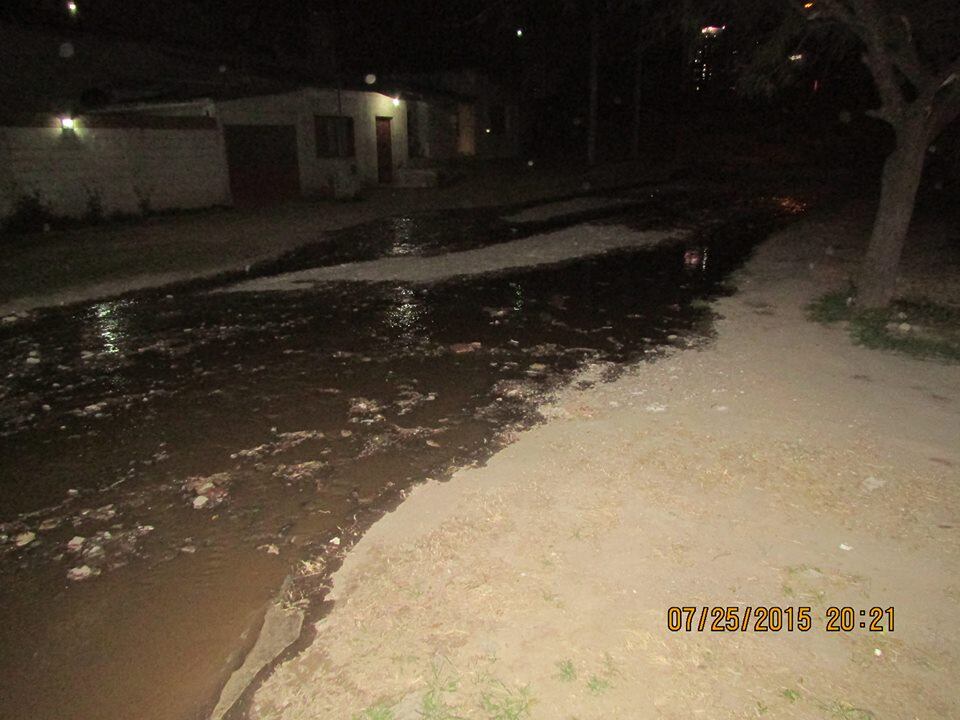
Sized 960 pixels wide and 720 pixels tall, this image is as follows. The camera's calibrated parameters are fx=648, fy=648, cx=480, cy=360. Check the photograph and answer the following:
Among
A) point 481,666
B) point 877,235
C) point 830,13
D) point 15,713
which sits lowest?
point 15,713

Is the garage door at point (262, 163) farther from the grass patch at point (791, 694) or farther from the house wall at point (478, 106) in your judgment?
the grass patch at point (791, 694)

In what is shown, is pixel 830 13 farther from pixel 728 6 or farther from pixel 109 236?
pixel 109 236

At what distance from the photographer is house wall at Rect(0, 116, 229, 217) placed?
537 inches

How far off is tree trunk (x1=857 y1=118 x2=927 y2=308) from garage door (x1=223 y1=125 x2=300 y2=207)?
1564 cm

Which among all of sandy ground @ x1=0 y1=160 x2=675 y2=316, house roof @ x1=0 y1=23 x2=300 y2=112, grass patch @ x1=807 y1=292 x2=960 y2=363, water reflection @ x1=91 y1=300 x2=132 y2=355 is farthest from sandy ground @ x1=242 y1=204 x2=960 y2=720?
house roof @ x1=0 y1=23 x2=300 y2=112

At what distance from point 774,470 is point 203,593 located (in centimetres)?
376

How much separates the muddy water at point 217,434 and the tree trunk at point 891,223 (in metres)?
2.16

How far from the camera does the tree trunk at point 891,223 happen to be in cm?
805

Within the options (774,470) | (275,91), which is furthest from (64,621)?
(275,91)

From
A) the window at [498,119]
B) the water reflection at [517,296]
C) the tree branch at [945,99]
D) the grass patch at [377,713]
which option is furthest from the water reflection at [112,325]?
the window at [498,119]

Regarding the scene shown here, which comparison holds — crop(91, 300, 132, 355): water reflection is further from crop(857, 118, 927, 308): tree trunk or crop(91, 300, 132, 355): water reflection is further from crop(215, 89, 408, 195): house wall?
crop(215, 89, 408, 195): house wall

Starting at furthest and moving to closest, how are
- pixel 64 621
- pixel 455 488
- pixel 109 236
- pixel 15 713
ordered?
1. pixel 109 236
2. pixel 455 488
3. pixel 64 621
4. pixel 15 713

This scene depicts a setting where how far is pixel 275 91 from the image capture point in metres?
19.3

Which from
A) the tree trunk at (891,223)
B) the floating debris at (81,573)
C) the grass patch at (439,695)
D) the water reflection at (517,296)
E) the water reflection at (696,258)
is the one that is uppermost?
the tree trunk at (891,223)
